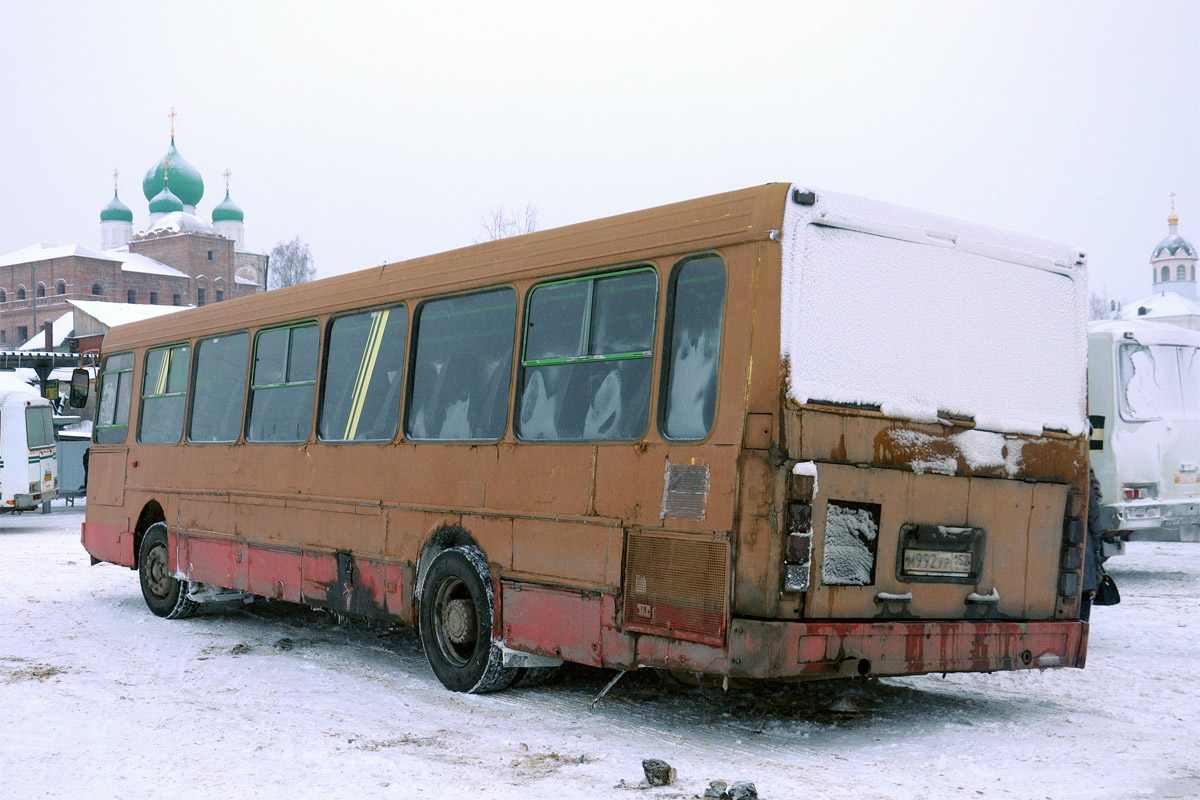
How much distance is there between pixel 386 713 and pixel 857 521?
2862 mm

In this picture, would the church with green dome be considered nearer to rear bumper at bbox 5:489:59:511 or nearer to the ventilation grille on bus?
rear bumper at bbox 5:489:59:511

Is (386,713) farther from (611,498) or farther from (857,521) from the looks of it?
(857,521)

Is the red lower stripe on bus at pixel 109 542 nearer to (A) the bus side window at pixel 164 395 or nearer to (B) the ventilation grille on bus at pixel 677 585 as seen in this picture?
(A) the bus side window at pixel 164 395

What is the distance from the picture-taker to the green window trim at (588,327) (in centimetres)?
651

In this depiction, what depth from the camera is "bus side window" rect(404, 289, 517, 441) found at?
7.59 metres

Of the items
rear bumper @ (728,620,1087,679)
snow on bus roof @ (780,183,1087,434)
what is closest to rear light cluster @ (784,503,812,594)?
rear bumper @ (728,620,1087,679)

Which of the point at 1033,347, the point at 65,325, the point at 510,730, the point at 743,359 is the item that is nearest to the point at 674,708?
the point at 510,730

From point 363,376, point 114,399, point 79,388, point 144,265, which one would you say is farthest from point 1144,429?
point 144,265

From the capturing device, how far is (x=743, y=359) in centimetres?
589

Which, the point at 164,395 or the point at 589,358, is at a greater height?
the point at 589,358

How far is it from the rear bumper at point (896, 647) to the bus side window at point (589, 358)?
1.32 metres

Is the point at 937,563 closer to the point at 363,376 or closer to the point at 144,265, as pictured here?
the point at 363,376

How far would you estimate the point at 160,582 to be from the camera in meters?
11.7

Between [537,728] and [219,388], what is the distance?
217 inches
